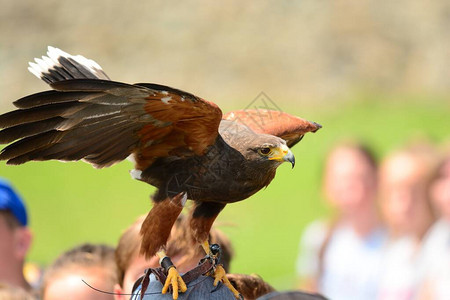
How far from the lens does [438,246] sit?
5242mm

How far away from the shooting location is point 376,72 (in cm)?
1241

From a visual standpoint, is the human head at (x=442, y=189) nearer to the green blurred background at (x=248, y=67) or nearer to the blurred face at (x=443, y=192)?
the blurred face at (x=443, y=192)

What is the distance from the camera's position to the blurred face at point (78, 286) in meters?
2.96

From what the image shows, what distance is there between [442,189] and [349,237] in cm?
111

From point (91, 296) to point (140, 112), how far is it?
1.06 m

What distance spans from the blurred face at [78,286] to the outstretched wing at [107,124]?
859 mm

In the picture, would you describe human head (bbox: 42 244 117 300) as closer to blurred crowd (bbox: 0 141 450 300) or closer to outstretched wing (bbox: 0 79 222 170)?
blurred crowd (bbox: 0 141 450 300)

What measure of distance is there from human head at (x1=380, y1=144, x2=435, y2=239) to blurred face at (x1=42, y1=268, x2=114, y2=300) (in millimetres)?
2963

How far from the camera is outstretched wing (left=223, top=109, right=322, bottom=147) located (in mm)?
2521

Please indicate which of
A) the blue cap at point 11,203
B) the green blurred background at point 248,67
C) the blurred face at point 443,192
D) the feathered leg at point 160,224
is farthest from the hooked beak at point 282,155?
the green blurred background at point 248,67

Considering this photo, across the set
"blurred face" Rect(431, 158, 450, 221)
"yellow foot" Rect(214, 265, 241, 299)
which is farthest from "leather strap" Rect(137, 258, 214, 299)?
"blurred face" Rect(431, 158, 450, 221)

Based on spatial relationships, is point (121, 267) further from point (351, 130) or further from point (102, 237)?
point (351, 130)

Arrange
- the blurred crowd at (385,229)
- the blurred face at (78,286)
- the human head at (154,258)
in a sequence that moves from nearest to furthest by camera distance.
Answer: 1. the human head at (154,258)
2. the blurred face at (78,286)
3. the blurred crowd at (385,229)

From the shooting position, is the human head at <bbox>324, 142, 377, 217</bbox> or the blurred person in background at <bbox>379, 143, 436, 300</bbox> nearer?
the blurred person in background at <bbox>379, 143, 436, 300</bbox>
